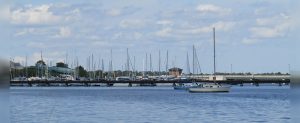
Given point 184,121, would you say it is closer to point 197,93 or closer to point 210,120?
point 210,120

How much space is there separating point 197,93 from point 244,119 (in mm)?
100035

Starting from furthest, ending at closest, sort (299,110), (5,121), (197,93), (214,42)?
(197,93), (214,42), (299,110), (5,121)

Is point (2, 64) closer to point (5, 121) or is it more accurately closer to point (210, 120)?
point (5, 121)

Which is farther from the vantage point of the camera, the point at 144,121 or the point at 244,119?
the point at 244,119

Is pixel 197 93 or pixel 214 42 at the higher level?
pixel 214 42

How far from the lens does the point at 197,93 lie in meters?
172

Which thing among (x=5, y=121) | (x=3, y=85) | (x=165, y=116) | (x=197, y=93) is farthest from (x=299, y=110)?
(x=197, y=93)

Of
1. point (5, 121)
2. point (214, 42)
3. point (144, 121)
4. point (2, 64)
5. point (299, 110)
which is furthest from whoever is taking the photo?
point (214, 42)

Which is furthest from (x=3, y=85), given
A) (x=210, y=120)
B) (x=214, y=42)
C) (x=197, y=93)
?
(x=197, y=93)

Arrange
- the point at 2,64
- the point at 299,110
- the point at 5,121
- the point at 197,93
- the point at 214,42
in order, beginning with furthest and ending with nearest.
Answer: the point at 197,93 → the point at 214,42 → the point at 299,110 → the point at 5,121 → the point at 2,64

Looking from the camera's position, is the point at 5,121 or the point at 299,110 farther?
the point at 299,110

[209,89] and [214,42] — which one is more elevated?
[214,42]

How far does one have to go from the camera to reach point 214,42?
14400 centimetres

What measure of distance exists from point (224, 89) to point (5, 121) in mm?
103156
